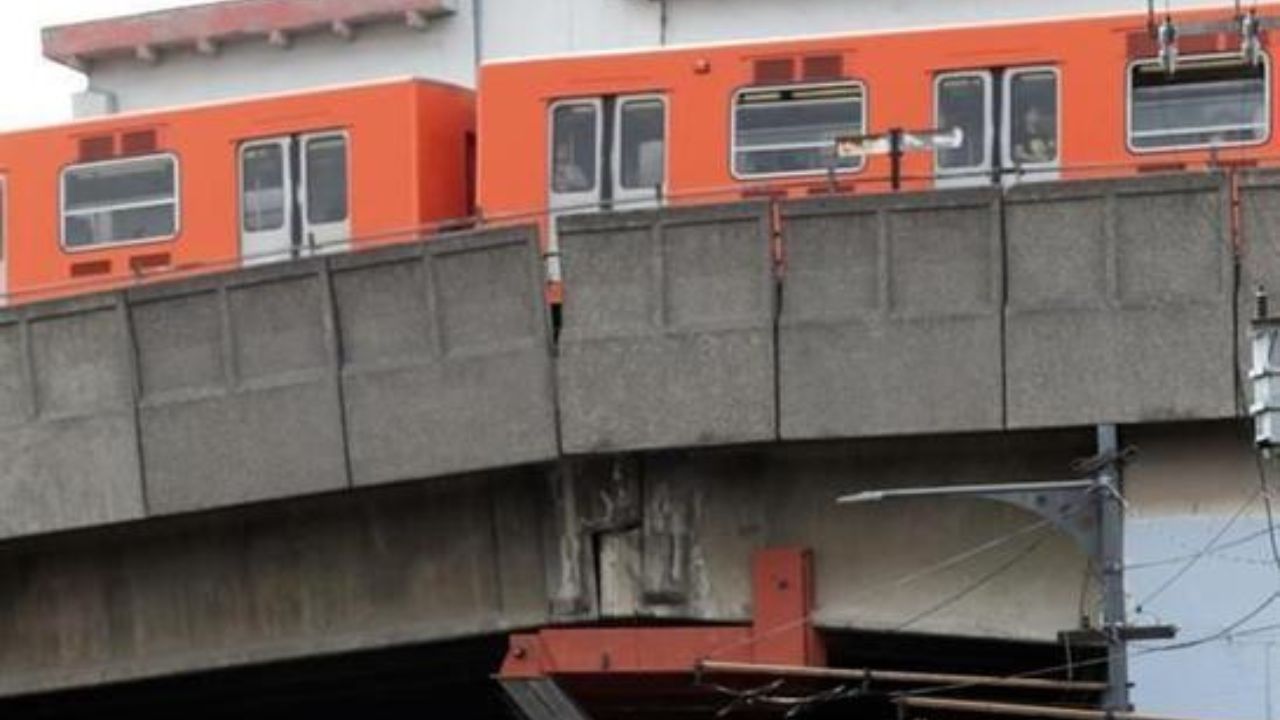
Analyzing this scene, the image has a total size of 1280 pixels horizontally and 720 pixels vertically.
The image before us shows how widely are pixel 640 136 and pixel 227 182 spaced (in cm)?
459

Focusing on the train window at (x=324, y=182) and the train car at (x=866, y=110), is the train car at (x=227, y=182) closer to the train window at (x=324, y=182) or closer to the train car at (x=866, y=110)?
the train window at (x=324, y=182)

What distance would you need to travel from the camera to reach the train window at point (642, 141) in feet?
104

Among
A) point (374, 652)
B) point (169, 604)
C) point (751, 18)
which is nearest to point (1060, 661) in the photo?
point (374, 652)

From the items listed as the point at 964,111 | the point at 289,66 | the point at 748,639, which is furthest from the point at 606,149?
the point at 289,66

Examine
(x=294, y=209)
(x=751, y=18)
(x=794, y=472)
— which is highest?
(x=751, y=18)

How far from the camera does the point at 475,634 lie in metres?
29.4

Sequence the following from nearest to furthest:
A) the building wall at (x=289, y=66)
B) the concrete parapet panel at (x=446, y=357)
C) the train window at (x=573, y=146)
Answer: the concrete parapet panel at (x=446, y=357), the train window at (x=573, y=146), the building wall at (x=289, y=66)

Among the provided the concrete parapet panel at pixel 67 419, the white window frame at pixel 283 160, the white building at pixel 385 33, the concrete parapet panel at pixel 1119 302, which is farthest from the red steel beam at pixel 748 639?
the white building at pixel 385 33

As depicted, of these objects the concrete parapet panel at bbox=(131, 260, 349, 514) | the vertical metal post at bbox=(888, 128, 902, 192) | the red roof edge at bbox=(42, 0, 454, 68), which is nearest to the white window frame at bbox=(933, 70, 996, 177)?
the vertical metal post at bbox=(888, 128, 902, 192)

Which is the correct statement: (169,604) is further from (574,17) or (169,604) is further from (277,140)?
(574,17)

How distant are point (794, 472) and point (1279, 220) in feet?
15.5

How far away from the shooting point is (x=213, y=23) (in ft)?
164

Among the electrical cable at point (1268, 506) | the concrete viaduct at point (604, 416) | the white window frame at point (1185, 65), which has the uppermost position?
the white window frame at point (1185, 65)

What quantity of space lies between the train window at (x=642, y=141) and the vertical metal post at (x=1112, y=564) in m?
6.69
